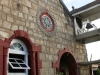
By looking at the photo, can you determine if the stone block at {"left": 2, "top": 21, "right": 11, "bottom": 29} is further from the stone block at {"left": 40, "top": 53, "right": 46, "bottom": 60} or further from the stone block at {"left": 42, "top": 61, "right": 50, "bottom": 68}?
the stone block at {"left": 42, "top": 61, "right": 50, "bottom": 68}

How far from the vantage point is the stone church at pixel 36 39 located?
655 cm

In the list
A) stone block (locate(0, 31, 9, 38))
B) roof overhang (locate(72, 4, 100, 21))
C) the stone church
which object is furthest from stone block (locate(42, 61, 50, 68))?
roof overhang (locate(72, 4, 100, 21))

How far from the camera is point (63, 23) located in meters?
9.72

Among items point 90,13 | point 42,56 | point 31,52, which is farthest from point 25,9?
point 90,13

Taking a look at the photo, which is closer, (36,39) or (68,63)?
(36,39)

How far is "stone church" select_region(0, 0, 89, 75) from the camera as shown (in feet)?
21.5

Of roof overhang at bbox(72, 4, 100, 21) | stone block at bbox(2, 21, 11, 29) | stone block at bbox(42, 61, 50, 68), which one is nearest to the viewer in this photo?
stone block at bbox(2, 21, 11, 29)

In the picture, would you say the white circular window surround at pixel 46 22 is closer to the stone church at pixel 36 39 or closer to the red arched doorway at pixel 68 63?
the stone church at pixel 36 39

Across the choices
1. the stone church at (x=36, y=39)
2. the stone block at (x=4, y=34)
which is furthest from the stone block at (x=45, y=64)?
the stone block at (x=4, y=34)

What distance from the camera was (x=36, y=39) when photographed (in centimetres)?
768

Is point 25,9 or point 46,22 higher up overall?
point 25,9

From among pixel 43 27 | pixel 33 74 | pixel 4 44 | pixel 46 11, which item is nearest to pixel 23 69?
pixel 33 74

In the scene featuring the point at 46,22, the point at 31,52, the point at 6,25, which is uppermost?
the point at 46,22

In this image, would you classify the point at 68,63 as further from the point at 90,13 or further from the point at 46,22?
the point at 90,13
